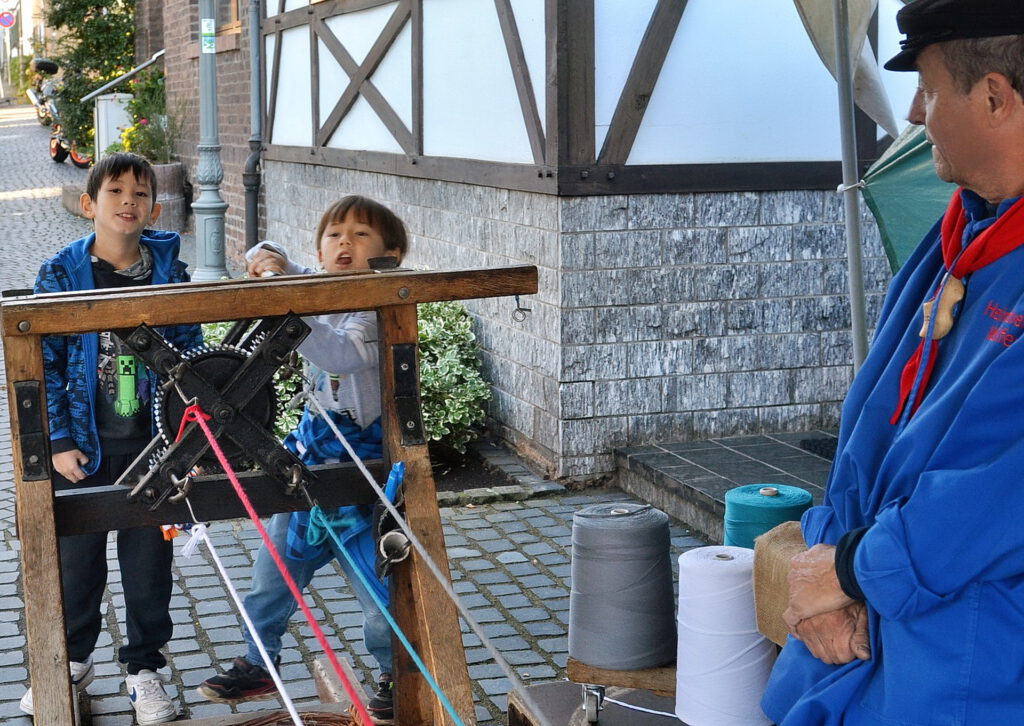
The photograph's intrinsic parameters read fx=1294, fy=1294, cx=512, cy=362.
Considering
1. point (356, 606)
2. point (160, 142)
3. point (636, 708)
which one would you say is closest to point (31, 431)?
point (636, 708)

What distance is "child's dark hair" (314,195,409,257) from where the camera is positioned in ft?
11.4

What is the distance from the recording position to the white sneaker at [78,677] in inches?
149

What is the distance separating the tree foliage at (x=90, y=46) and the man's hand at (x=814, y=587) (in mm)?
20208

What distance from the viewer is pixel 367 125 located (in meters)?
8.53

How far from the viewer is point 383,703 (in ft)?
11.8

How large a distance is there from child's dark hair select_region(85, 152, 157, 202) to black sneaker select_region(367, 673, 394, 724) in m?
1.53

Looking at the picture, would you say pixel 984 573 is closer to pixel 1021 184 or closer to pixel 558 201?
pixel 1021 184

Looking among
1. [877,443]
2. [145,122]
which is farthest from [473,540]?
[145,122]

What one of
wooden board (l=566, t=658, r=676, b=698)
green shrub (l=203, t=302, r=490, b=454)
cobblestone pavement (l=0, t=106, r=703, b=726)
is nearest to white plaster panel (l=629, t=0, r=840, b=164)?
green shrub (l=203, t=302, r=490, b=454)

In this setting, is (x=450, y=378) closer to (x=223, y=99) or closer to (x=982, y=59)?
(x=982, y=59)

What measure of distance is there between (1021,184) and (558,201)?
3.97 metres

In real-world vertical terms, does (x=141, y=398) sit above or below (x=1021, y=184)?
below

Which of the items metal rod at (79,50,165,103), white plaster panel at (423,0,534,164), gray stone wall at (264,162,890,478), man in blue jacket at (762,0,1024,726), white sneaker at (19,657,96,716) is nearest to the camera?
man in blue jacket at (762,0,1024,726)

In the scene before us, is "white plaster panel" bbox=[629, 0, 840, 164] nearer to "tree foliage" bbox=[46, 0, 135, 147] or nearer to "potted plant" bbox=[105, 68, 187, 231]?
"potted plant" bbox=[105, 68, 187, 231]
